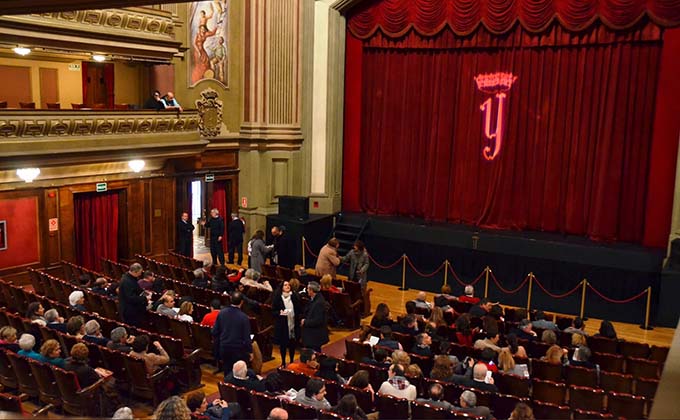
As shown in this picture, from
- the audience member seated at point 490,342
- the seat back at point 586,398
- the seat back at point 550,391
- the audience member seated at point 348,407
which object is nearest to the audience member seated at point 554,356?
the seat back at point 550,391

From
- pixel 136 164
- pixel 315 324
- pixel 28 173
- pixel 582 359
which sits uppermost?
pixel 136 164

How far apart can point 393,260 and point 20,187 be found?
24.6 feet

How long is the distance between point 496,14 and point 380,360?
9.81 metres

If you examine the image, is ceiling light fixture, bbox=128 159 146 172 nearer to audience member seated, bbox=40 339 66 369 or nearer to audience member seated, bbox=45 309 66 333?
audience member seated, bbox=45 309 66 333

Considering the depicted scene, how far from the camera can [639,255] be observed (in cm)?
1301

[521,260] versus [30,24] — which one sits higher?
[30,24]

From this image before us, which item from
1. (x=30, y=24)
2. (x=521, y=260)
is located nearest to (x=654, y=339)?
(x=521, y=260)

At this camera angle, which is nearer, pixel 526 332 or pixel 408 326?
pixel 408 326

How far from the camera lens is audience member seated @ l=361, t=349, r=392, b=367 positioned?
790 cm

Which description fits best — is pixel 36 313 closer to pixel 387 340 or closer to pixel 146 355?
pixel 146 355

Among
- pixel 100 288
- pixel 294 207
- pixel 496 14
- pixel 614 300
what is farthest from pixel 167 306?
pixel 496 14

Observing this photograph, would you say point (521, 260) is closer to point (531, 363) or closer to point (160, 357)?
point (531, 363)

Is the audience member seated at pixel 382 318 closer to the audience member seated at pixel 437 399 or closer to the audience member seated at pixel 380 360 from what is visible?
the audience member seated at pixel 380 360

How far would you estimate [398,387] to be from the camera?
6965 millimetres
